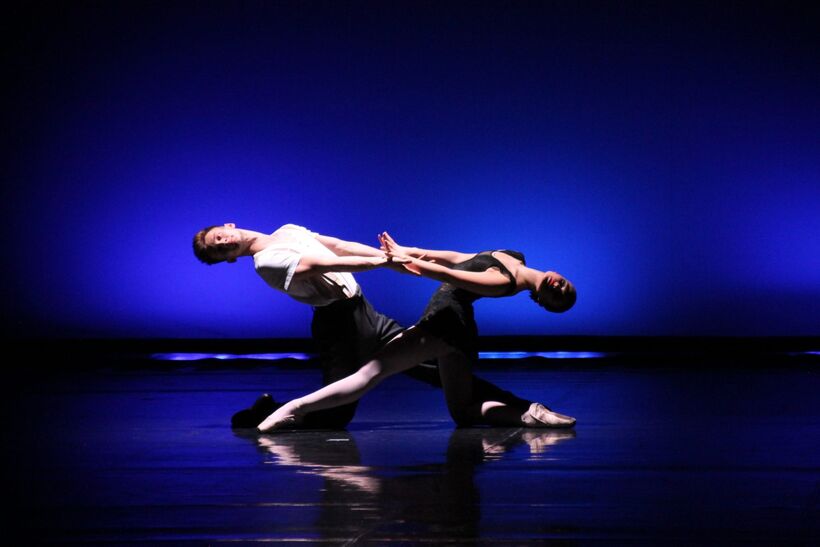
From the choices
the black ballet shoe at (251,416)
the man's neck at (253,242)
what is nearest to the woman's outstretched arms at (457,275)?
the man's neck at (253,242)

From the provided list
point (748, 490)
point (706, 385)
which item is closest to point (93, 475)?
point (748, 490)

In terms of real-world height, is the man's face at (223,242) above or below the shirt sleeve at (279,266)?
above

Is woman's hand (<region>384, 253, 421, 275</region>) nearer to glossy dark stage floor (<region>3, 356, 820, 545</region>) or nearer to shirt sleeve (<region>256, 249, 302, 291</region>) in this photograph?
shirt sleeve (<region>256, 249, 302, 291</region>)

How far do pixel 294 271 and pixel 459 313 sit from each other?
55cm

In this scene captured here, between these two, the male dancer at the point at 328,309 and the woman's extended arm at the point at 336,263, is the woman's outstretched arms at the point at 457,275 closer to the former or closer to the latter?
the woman's extended arm at the point at 336,263

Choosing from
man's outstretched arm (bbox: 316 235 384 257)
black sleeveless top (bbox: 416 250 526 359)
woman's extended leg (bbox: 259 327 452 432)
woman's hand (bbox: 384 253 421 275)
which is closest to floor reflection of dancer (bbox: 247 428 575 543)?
woman's extended leg (bbox: 259 327 452 432)

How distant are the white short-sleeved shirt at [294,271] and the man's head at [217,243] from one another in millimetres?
87

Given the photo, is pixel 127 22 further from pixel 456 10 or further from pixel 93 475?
pixel 93 475

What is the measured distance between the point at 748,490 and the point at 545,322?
14.2 feet

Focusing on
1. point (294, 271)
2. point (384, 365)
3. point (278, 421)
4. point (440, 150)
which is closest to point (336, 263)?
point (294, 271)

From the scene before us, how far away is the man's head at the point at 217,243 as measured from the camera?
3441 millimetres

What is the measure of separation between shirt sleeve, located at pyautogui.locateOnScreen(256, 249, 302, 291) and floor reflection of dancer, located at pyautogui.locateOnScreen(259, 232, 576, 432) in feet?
0.96

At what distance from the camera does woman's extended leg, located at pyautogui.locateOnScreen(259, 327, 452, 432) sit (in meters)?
3.32

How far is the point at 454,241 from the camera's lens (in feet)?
21.7
